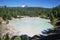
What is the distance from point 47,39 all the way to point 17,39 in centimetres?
360

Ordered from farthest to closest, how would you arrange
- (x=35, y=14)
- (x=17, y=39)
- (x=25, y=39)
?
(x=35, y=14) → (x=25, y=39) → (x=17, y=39)

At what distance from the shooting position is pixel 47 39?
13391mm

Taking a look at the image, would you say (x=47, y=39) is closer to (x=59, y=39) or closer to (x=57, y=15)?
(x=59, y=39)

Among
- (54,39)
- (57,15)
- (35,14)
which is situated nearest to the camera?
(54,39)

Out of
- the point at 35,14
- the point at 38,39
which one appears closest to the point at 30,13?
the point at 35,14

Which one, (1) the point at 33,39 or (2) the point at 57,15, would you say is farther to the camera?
(2) the point at 57,15

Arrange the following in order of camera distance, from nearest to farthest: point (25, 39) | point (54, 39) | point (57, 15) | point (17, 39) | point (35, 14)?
point (17, 39)
point (25, 39)
point (54, 39)
point (57, 15)
point (35, 14)

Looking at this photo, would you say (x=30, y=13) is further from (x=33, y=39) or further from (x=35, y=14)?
(x=33, y=39)

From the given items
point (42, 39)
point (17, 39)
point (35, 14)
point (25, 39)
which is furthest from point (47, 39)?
point (35, 14)

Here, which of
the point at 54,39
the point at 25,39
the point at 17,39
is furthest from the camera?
the point at 54,39

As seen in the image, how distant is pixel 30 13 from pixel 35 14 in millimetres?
3685

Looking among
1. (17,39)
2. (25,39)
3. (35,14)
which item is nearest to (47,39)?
(25,39)

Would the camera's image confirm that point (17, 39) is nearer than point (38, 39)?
Yes

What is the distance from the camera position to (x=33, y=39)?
13562 mm
